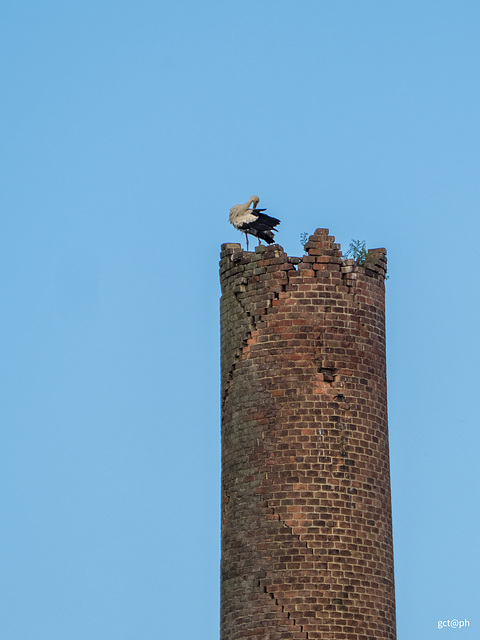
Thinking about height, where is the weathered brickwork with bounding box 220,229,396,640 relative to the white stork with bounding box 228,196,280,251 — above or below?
below

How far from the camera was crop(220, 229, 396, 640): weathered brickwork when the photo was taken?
1297 inches

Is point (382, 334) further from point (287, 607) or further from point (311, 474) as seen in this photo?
point (287, 607)

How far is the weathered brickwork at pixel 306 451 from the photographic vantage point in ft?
108

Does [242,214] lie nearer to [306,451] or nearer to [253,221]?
[253,221]

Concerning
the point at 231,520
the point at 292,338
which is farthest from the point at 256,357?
the point at 231,520

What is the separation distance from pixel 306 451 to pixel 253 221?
16.9ft

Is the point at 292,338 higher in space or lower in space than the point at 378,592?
higher

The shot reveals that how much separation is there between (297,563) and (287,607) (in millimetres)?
784

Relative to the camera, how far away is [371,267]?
3497cm

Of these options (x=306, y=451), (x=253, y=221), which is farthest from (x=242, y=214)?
(x=306, y=451)

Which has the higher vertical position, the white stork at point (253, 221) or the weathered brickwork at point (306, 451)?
the white stork at point (253, 221)

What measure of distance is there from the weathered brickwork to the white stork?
881 mm

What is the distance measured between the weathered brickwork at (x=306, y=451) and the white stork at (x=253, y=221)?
881 millimetres

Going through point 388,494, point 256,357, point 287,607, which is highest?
point 256,357
